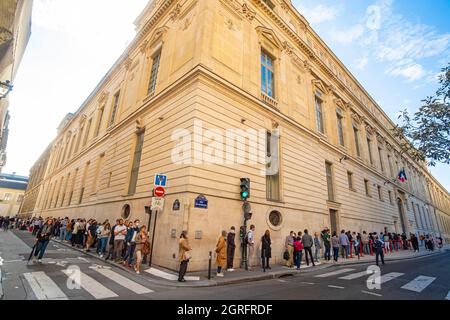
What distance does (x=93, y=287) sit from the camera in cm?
603

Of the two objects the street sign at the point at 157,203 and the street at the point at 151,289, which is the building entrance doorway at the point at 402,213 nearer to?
the street at the point at 151,289

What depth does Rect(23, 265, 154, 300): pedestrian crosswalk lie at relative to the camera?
5281mm

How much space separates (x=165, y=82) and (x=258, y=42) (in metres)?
7.18

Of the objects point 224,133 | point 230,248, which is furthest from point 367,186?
point 230,248

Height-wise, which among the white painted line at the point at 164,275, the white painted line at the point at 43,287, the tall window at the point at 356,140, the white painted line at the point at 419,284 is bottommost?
the white painted line at the point at 164,275

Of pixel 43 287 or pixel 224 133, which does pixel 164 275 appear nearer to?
pixel 43 287

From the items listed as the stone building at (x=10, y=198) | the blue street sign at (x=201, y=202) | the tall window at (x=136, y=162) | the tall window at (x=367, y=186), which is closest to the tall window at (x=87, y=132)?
the tall window at (x=136, y=162)

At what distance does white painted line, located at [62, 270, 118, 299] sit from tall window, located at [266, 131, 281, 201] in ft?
30.7

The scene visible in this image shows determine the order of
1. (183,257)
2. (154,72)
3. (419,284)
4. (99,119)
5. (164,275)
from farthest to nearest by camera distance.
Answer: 1. (99,119)
2. (154,72)
3. (164,275)
4. (183,257)
5. (419,284)

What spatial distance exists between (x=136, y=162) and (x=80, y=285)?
986 centimetres

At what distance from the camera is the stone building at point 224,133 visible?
10.7 metres

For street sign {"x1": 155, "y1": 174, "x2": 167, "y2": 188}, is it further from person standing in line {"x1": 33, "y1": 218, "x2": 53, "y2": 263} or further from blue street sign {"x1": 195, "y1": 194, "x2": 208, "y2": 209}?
person standing in line {"x1": 33, "y1": 218, "x2": 53, "y2": 263}

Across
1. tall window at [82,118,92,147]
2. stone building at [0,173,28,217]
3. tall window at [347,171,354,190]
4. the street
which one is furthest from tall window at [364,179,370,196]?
stone building at [0,173,28,217]

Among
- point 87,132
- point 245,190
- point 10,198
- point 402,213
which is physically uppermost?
point 87,132
